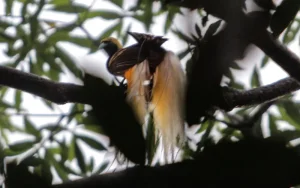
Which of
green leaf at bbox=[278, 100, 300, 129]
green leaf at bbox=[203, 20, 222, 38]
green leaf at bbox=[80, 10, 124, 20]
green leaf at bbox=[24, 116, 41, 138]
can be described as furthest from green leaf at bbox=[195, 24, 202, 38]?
green leaf at bbox=[80, 10, 124, 20]

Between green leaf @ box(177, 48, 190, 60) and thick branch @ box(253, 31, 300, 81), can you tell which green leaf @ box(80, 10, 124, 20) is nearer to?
thick branch @ box(253, 31, 300, 81)

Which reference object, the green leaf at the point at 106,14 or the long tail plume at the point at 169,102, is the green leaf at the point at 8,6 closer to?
the green leaf at the point at 106,14

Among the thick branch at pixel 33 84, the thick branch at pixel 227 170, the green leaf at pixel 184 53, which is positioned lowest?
the thick branch at pixel 33 84

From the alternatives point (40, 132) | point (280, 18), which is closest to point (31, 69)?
point (40, 132)

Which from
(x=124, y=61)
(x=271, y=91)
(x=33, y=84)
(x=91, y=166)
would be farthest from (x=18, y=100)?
(x=91, y=166)

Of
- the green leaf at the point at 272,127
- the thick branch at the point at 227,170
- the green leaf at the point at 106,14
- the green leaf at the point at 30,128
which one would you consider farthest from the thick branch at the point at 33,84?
the thick branch at the point at 227,170

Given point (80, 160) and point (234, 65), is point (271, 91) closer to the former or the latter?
point (80, 160)

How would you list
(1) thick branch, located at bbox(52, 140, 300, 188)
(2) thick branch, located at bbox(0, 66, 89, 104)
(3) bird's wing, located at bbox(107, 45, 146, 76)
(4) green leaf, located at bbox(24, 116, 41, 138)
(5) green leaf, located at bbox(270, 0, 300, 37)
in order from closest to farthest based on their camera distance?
(1) thick branch, located at bbox(52, 140, 300, 188)
(5) green leaf, located at bbox(270, 0, 300, 37)
(3) bird's wing, located at bbox(107, 45, 146, 76)
(4) green leaf, located at bbox(24, 116, 41, 138)
(2) thick branch, located at bbox(0, 66, 89, 104)

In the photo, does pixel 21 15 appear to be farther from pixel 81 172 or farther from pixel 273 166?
pixel 273 166
